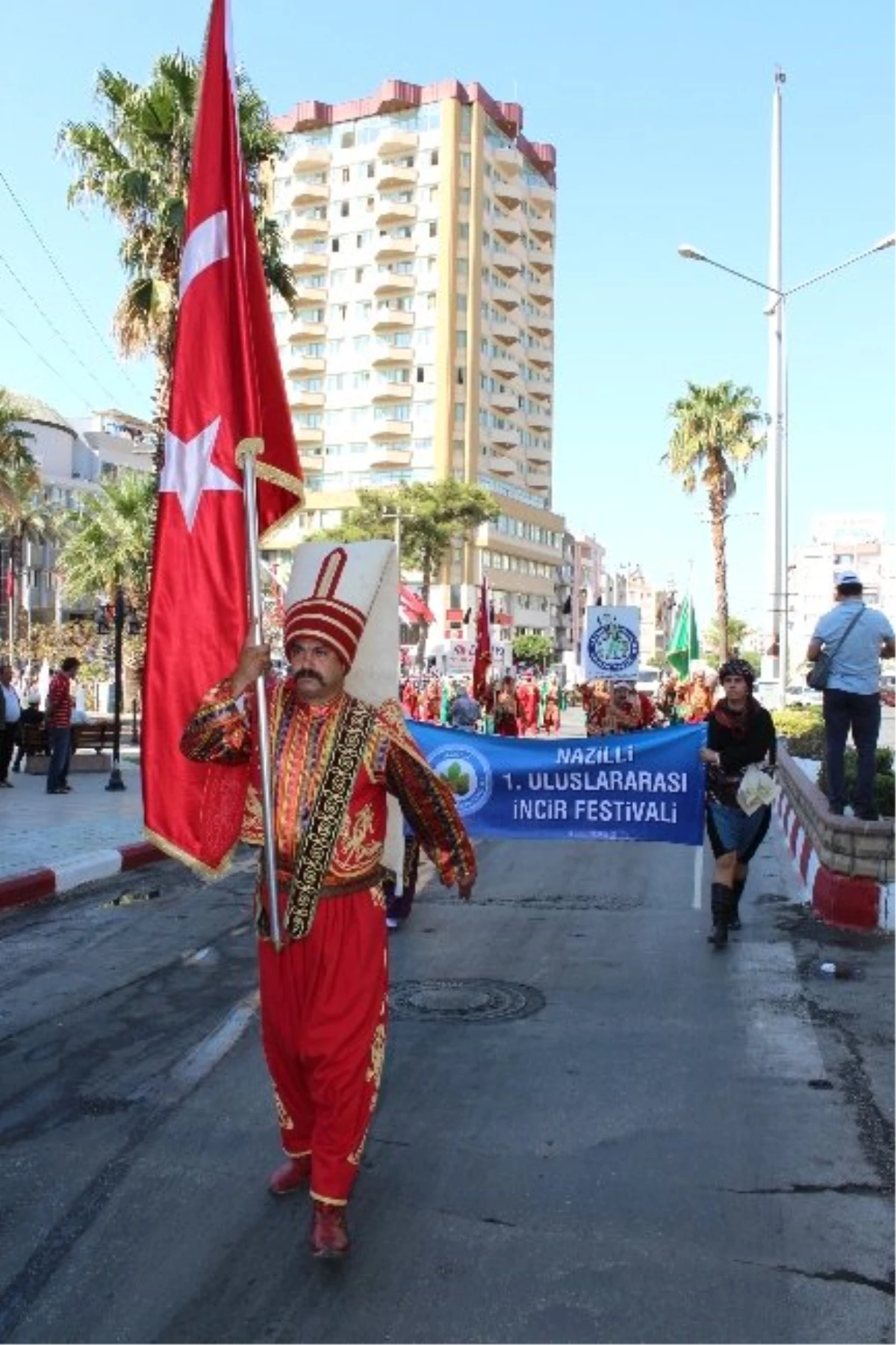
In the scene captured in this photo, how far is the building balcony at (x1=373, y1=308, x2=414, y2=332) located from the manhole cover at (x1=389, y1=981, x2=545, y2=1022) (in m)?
90.9

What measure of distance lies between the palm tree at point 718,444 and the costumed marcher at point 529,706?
37.9 feet

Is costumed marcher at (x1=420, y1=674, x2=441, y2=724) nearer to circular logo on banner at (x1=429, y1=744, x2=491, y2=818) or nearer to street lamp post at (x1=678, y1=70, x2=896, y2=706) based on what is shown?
street lamp post at (x1=678, y1=70, x2=896, y2=706)

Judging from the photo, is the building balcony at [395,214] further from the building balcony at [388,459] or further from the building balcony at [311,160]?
the building balcony at [388,459]

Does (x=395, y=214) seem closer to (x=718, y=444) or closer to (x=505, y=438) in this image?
(x=505, y=438)

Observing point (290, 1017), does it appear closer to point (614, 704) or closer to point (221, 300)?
point (221, 300)

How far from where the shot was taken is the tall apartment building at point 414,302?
9338cm

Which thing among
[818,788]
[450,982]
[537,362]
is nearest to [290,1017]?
[450,982]

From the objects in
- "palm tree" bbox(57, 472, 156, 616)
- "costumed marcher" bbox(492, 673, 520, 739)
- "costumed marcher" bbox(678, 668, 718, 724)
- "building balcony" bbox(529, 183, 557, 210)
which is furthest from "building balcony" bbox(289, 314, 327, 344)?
"costumed marcher" bbox(678, 668, 718, 724)

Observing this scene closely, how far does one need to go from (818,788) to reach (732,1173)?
7.25 m

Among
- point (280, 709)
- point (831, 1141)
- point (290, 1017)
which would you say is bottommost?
point (831, 1141)

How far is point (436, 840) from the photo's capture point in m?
4.31

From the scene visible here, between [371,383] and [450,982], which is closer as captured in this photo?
[450,982]

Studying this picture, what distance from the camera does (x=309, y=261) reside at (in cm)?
9844

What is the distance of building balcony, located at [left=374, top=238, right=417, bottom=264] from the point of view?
94438mm
